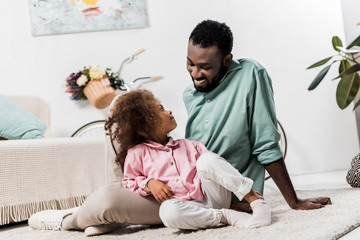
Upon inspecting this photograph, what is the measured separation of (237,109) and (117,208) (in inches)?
21.1

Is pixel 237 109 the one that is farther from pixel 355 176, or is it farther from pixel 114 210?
pixel 355 176

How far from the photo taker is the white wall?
3664mm

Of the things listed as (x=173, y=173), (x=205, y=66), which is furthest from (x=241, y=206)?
(x=205, y=66)

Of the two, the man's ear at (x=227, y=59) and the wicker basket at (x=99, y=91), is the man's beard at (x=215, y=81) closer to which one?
the man's ear at (x=227, y=59)

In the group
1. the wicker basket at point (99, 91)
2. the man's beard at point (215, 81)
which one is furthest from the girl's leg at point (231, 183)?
the wicker basket at point (99, 91)

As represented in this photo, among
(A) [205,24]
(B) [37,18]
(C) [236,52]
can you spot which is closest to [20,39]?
(B) [37,18]

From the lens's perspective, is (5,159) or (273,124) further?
(5,159)

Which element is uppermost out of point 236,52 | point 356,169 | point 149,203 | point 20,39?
point 20,39

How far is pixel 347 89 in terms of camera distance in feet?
8.64

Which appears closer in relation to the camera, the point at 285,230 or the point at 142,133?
the point at 285,230

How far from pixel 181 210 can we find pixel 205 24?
67 cm

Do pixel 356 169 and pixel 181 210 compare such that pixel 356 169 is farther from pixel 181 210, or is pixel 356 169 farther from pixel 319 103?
pixel 319 103

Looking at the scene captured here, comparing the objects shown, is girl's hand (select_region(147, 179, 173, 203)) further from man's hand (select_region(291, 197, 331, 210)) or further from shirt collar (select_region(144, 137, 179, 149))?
man's hand (select_region(291, 197, 331, 210))

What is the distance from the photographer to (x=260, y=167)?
1582 mm
